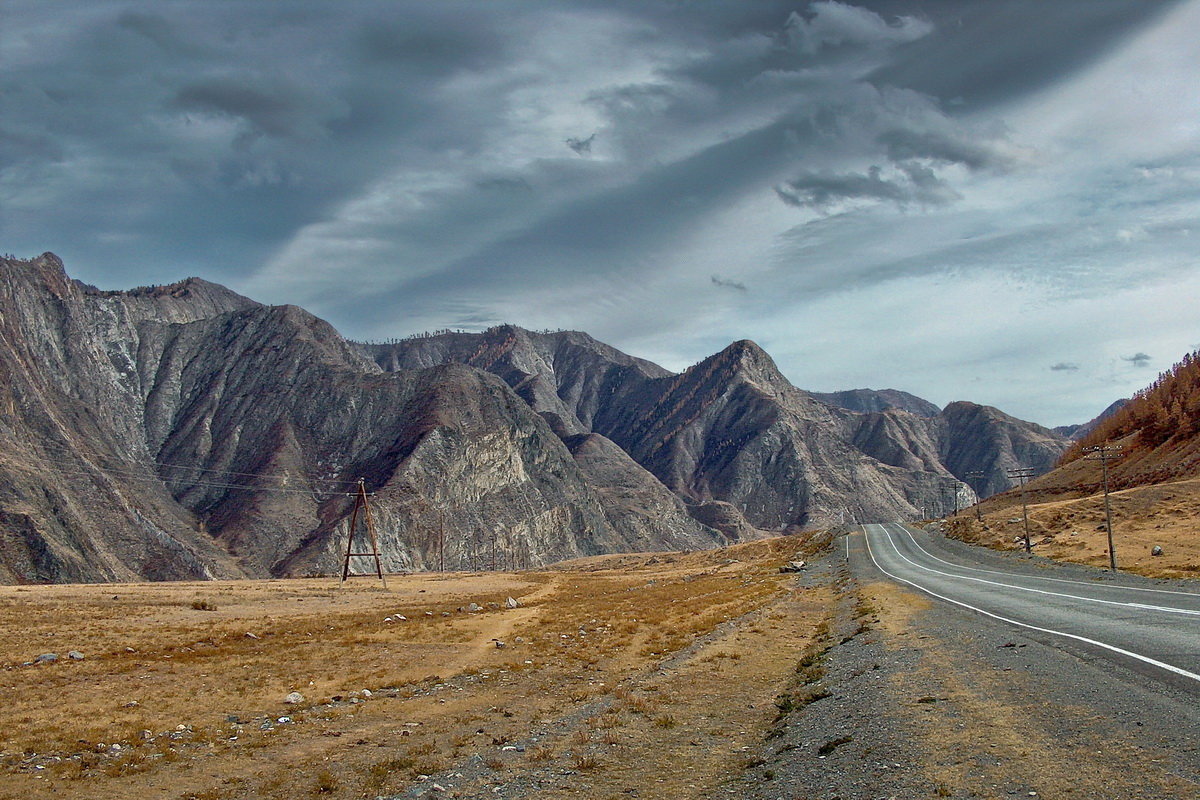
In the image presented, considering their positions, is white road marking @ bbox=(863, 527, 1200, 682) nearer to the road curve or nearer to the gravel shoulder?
the road curve

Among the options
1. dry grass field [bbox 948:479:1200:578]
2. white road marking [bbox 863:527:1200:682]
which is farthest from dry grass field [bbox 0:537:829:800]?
dry grass field [bbox 948:479:1200:578]

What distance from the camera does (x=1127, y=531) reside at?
61.4m

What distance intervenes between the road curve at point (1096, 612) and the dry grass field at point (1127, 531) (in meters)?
6.91

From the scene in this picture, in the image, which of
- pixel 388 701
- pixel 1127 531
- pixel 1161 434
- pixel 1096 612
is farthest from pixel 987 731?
pixel 1161 434

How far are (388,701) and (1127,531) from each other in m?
65.8

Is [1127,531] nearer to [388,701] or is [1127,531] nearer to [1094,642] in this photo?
[1094,642]

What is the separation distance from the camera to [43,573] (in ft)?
372

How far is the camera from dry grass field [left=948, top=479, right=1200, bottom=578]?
157 ft

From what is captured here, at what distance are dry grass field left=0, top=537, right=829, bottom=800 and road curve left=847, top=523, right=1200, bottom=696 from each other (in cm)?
743

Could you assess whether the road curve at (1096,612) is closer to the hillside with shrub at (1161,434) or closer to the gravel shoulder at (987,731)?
the gravel shoulder at (987,731)

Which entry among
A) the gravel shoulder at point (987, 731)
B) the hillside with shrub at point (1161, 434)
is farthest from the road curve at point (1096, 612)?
the hillside with shrub at point (1161, 434)

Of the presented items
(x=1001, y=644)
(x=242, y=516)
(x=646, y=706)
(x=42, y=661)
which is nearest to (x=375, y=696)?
(x=646, y=706)

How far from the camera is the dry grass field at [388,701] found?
45.1 ft

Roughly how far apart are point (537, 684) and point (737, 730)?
887cm
